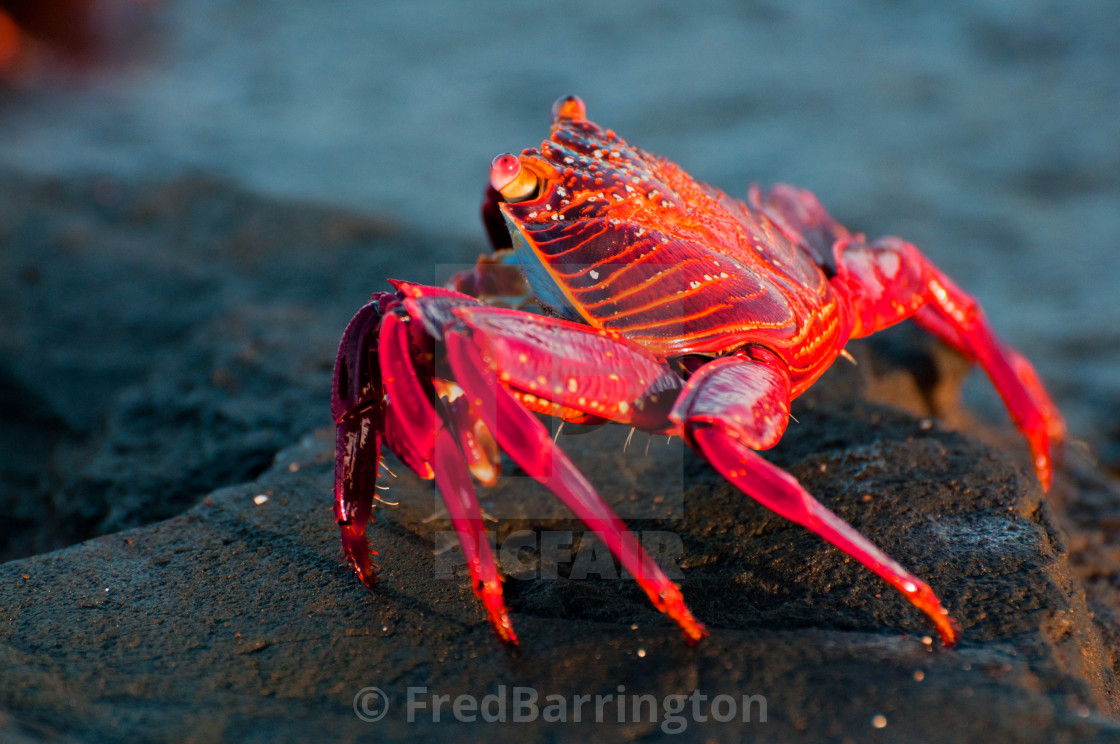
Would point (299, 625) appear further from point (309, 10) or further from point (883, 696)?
point (309, 10)

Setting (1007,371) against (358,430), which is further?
(1007,371)

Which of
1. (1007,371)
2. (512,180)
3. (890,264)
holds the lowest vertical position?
(1007,371)

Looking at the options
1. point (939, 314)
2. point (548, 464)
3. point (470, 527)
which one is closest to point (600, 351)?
point (548, 464)

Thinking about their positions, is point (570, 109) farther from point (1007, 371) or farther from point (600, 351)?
point (1007, 371)

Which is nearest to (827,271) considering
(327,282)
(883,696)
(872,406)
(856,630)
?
(872,406)

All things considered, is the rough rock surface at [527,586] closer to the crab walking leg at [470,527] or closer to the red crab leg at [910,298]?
the crab walking leg at [470,527]

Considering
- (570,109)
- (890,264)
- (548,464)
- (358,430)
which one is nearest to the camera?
(548,464)

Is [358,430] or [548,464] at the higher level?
[548,464]
